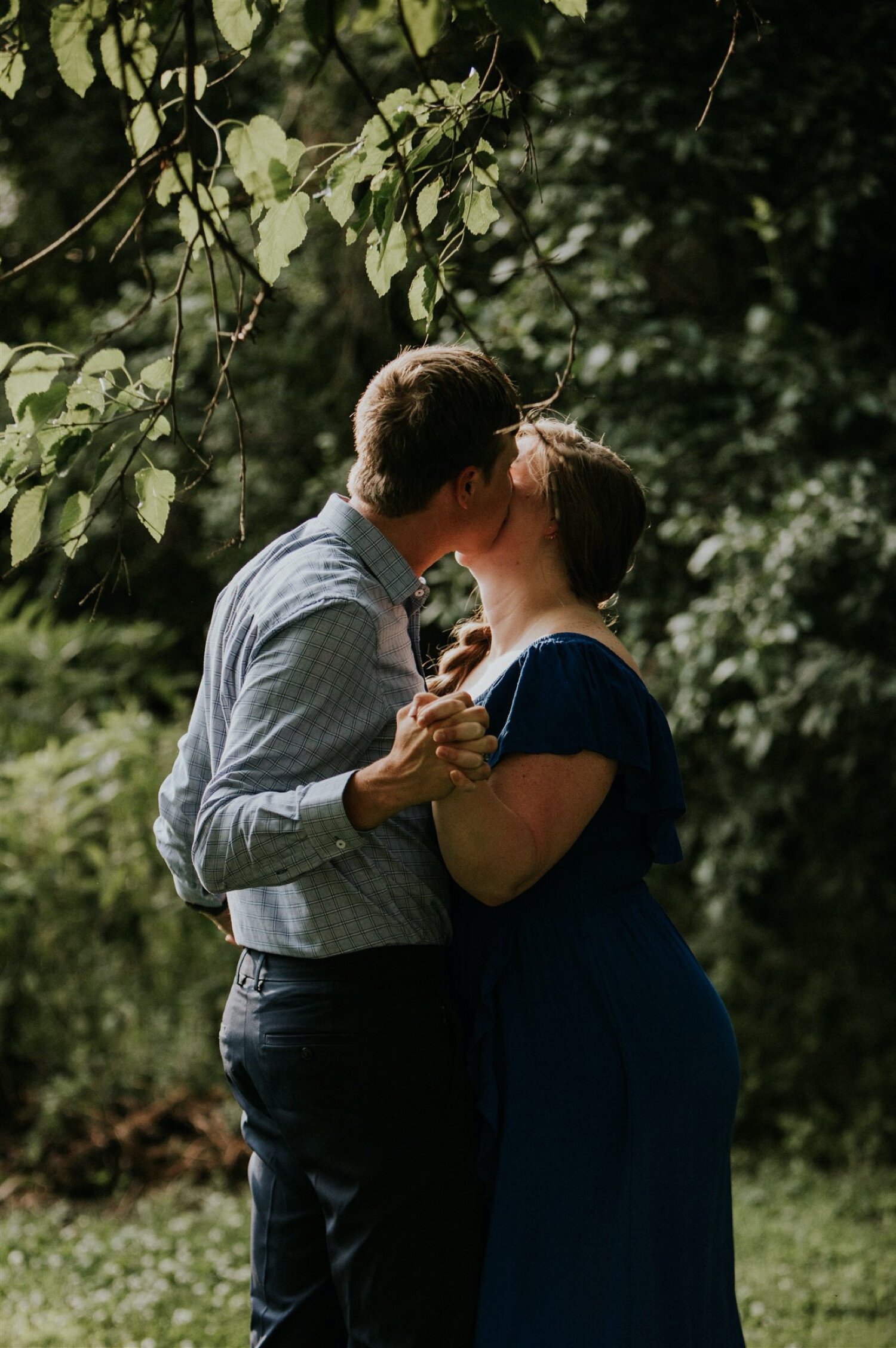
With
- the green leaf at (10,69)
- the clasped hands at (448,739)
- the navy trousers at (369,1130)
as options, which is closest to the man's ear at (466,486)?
the clasped hands at (448,739)

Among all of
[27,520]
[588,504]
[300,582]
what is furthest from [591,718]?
[27,520]

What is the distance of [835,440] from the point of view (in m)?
4.51

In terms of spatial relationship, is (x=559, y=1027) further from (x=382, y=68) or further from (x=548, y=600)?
(x=382, y=68)

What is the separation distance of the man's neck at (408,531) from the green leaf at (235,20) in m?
0.71

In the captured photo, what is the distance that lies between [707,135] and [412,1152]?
11.5ft

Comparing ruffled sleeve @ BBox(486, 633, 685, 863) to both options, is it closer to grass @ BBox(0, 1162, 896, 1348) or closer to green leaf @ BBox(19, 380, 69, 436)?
green leaf @ BBox(19, 380, 69, 436)

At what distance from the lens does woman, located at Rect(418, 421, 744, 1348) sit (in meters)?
2.11

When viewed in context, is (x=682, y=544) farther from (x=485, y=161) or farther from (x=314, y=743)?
(x=314, y=743)

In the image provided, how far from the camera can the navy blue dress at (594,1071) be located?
212cm

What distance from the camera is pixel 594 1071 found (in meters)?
2.15

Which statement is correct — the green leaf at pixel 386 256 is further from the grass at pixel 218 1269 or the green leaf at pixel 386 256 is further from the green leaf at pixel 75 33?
the grass at pixel 218 1269

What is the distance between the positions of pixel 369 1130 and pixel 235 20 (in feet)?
4.91

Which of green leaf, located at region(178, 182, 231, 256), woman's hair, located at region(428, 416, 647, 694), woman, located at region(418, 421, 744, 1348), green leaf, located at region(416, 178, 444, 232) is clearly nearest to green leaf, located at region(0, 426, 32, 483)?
green leaf, located at region(178, 182, 231, 256)

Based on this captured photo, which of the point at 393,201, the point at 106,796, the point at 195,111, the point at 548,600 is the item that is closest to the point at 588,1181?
the point at 548,600
